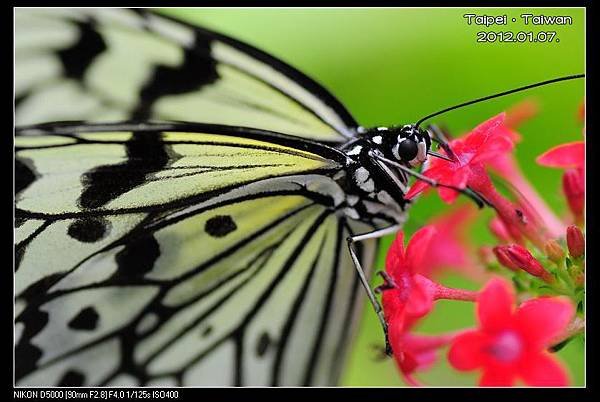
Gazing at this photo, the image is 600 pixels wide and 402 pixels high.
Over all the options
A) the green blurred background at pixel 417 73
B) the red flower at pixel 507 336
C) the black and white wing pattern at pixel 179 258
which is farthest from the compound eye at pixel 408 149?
the green blurred background at pixel 417 73

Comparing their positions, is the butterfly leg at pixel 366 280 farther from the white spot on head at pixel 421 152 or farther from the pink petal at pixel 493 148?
the pink petal at pixel 493 148

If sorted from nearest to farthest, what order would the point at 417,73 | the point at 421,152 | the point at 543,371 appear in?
1. the point at 543,371
2. the point at 421,152
3. the point at 417,73

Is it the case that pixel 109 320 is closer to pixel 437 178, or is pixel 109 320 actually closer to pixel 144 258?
pixel 144 258

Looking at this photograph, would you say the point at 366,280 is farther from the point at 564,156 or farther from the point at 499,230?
the point at 564,156

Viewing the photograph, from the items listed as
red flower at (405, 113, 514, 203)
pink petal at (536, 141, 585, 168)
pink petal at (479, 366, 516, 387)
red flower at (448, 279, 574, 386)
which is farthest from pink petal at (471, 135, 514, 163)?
pink petal at (479, 366, 516, 387)

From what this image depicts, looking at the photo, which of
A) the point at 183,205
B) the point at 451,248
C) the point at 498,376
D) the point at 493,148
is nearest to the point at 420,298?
the point at 498,376

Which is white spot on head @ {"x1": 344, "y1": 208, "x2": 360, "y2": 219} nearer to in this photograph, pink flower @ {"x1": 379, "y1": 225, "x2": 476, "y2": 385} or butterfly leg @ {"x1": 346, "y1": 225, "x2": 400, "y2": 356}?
butterfly leg @ {"x1": 346, "y1": 225, "x2": 400, "y2": 356}

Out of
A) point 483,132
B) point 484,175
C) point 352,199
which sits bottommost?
point 352,199
